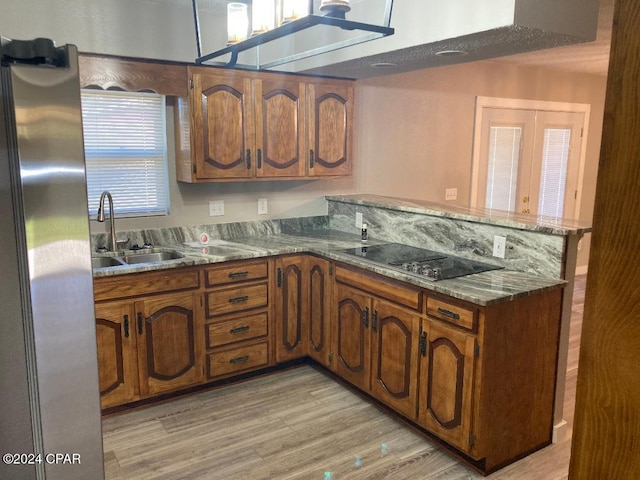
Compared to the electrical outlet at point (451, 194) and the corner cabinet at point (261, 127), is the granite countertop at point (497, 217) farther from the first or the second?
the electrical outlet at point (451, 194)

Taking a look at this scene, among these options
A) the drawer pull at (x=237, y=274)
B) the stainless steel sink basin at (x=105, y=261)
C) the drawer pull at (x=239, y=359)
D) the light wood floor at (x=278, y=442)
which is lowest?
the light wood floor at (x=278, y=442)

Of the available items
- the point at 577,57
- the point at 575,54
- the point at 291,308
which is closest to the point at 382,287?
the point at 291,308

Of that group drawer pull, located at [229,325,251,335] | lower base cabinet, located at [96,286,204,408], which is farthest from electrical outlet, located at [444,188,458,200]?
lower base cabinet, located at [96,286,204,408]

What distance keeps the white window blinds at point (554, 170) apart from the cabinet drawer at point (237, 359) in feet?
12.2

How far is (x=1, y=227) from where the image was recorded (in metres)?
0.82

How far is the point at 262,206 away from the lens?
3.94m

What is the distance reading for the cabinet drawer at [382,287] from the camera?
8.93ft

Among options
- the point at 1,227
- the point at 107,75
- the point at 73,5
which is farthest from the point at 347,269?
the point at 1,227

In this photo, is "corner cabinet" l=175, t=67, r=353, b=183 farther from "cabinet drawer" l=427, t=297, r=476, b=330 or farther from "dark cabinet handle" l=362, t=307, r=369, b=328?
"cabinet drawer" l=427, t=297, r=476, b=330

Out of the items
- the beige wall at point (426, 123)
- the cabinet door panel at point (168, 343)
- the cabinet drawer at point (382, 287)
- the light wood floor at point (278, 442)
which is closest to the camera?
the light wood floor at point (278, 442)

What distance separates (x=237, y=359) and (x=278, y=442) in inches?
29.6

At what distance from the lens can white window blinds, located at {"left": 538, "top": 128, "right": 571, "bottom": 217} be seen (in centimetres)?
562

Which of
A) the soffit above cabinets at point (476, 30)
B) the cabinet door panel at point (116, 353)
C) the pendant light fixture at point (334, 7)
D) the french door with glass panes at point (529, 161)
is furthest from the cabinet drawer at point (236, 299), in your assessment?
the french door with glass panes at point (529, 161)

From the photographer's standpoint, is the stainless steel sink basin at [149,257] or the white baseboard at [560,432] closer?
the white baseboard at [560,432]
